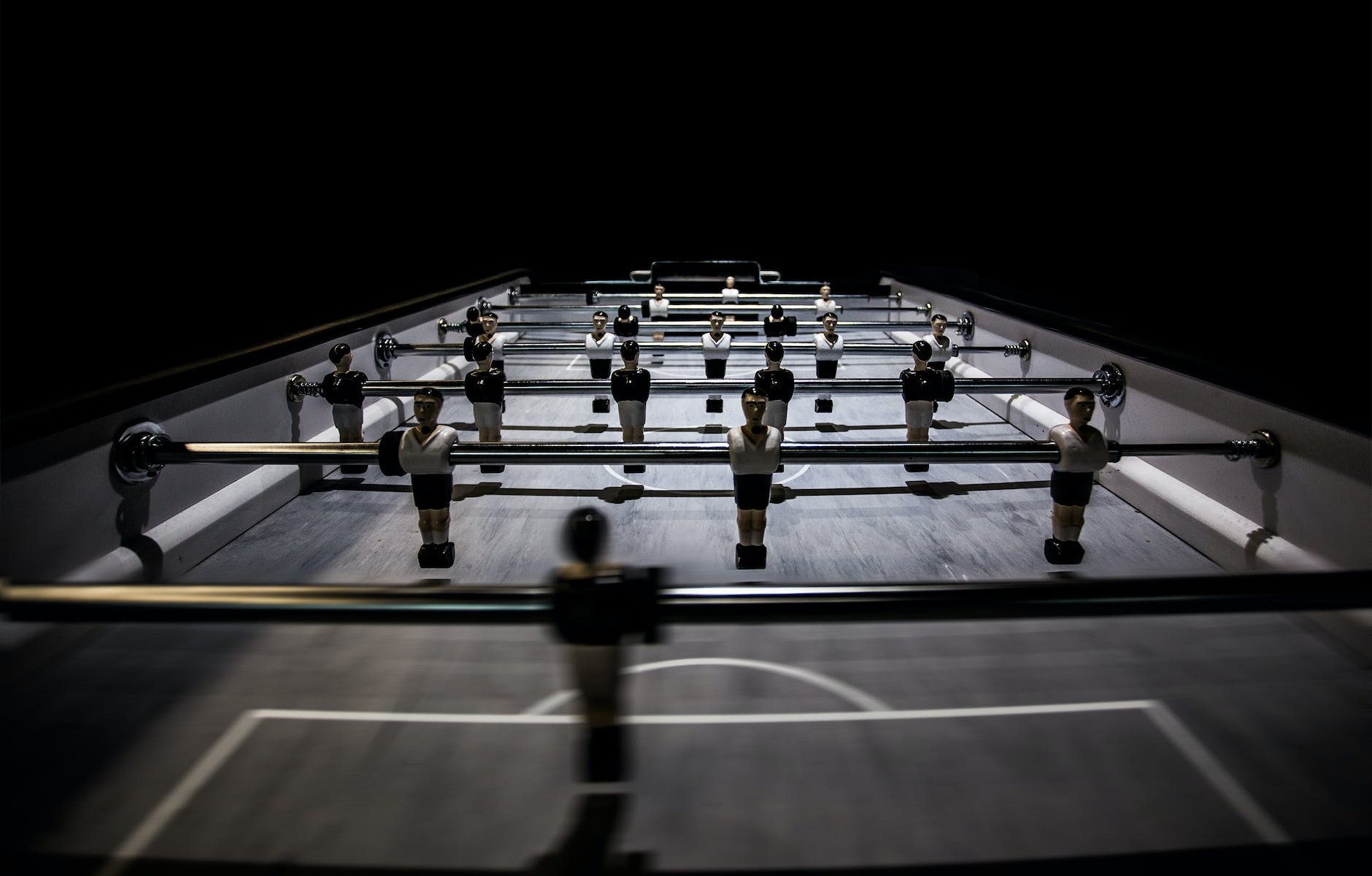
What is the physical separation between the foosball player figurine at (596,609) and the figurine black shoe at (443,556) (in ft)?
2.51

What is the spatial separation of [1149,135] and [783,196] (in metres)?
3.21

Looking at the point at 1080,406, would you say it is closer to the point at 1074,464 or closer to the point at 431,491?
the point at 1074,464

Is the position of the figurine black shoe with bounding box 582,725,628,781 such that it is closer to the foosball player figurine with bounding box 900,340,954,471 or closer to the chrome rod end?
the foosball player figurine with bounding box 900,340,954,471

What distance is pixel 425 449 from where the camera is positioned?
1210mm

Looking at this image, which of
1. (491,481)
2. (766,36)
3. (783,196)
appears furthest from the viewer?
(783,196)

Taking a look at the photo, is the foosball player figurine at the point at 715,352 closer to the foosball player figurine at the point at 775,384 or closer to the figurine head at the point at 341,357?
the foosball player figurine at the point at 775,384

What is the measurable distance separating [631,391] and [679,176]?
20.7 ft

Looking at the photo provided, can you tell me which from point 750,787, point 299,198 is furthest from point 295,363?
point 299,198

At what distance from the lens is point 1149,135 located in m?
5.09

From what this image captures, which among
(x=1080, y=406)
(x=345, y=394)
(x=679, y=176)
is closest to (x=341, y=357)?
(x=345, y=394)

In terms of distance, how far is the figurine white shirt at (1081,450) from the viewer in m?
1.24

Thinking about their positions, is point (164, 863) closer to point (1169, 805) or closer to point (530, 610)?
point (530, 610)

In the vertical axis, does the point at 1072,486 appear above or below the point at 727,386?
below

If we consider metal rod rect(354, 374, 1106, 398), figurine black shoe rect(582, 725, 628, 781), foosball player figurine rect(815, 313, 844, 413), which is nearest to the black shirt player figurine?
metal rod rect(354, 374, 1106, 398)
